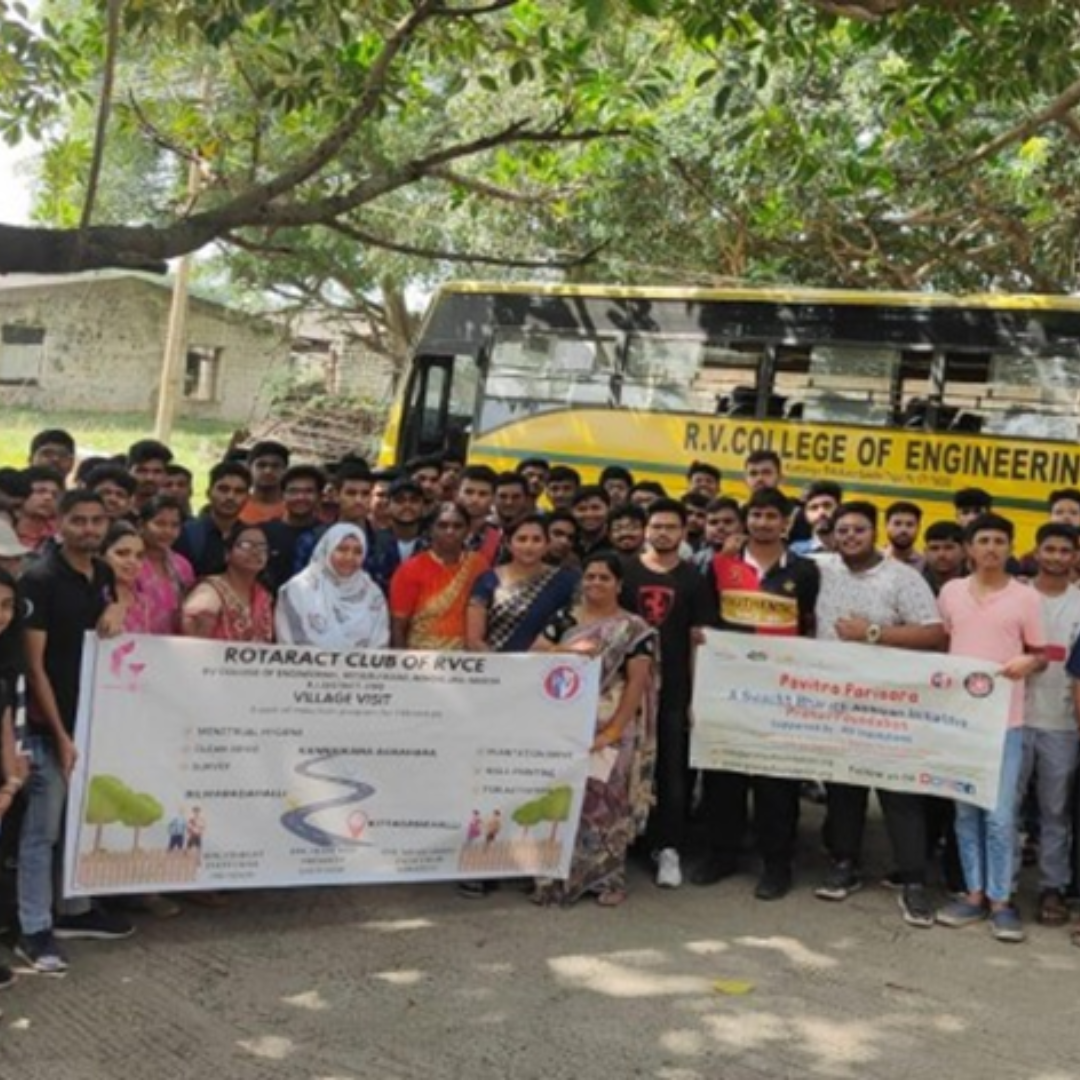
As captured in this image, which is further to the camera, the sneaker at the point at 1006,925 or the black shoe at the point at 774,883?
the black shoe at the point at 774,883

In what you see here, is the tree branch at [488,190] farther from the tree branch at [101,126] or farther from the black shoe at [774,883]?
the black shoe at [774,883]

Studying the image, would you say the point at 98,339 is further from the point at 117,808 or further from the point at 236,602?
the point at 117,808

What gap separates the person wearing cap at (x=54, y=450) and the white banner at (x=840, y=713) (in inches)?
125

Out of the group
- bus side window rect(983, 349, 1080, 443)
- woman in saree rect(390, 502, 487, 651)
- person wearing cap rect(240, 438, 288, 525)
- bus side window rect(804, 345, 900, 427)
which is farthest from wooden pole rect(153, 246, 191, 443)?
woman in saree rect(390, 502, 487, 651)

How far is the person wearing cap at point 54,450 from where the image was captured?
5.93 meters

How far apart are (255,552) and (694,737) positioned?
6.57 feet

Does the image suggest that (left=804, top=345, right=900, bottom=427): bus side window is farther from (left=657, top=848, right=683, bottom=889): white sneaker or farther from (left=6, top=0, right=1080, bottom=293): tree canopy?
(left=657, top=848, right=683, bottom=889): white sneaker

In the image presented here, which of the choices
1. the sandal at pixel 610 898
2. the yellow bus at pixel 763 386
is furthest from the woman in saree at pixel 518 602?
the yellow bus at pixel 763 386

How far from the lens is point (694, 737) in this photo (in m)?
5.26

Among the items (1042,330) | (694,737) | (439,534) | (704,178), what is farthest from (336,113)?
(704,178)

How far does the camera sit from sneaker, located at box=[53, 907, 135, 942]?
13.9ft

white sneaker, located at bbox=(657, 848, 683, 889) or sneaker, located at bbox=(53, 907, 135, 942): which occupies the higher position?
white sneaker, located at bbox=(657, 848, 683, 889)

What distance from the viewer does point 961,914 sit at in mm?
4879

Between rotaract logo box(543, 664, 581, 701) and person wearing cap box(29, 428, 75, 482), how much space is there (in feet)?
8.58
